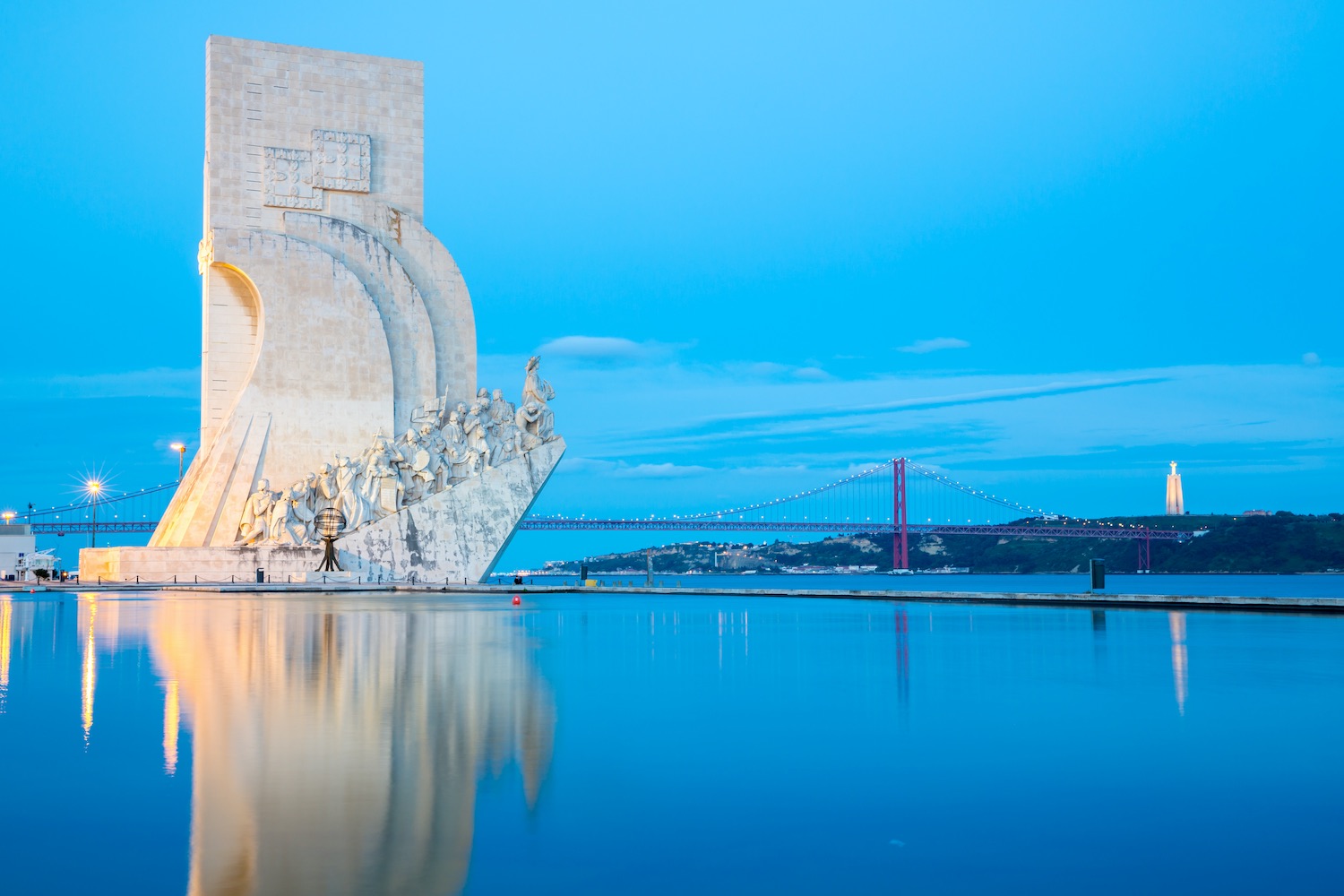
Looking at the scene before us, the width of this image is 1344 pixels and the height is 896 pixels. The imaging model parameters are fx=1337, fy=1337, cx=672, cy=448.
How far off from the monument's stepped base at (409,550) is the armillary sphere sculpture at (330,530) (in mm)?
126

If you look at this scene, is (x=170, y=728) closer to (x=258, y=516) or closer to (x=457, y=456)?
(x=258, y=516)

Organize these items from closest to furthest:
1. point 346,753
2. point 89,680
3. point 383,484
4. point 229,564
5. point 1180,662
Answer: point 346,753
point 89,680
point 1180,662
point 229,564
point 383,484

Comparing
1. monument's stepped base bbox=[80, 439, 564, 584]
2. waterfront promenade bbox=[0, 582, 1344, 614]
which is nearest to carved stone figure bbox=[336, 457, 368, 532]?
monument's stepped base bbox=[80, 439, 564, 584]

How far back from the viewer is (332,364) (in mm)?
17875

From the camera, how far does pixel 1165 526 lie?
3728cm

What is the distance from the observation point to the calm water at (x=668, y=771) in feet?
7.23

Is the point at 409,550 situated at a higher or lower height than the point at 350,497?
lower

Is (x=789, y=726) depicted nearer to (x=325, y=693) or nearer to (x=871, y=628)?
(x=325, y=693)

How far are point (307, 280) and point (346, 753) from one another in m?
15.3

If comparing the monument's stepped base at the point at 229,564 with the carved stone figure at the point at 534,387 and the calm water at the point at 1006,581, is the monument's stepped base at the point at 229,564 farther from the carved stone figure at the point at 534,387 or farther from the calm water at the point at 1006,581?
the calm water at the point at 1006,581

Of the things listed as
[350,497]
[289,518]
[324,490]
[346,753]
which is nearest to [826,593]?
[350,497]

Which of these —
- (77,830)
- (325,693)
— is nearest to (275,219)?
(325,693)

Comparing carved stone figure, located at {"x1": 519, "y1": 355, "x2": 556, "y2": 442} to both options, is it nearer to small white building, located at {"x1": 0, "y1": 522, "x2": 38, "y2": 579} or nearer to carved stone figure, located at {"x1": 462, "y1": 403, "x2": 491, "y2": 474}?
carved stone figure, located at {"x1": 462, "y1": 403, "x2": 491, "y2": 474}

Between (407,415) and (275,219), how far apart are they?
3.19 m
